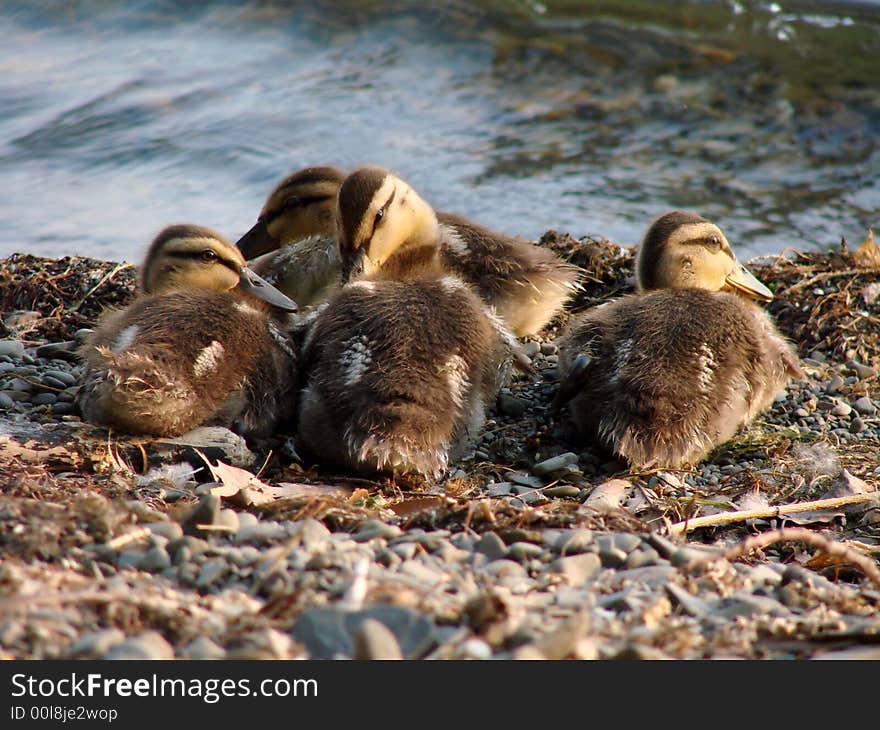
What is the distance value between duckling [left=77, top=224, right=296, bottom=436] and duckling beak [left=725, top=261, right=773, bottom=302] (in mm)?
2270

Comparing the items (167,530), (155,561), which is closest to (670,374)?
(167,530)

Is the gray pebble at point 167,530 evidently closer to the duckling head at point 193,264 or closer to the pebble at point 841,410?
the duckling head at point 193,264

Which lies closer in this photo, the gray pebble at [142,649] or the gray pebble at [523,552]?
the gray pebble at [142,649]

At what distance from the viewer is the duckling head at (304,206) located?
598 cm

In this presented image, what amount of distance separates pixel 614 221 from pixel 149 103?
196 inches

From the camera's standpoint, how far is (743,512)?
13.6ft

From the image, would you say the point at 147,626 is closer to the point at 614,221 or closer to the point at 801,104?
the point at 614,221

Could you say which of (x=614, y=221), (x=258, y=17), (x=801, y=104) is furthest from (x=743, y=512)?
(x=258, y=17)

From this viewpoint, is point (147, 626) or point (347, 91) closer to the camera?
point (147, 626)

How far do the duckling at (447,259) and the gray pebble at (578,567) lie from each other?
2363 mm

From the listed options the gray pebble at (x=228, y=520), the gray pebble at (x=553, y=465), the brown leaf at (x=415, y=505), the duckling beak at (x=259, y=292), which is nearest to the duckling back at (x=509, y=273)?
the duckling beak at (x=259, y=292)

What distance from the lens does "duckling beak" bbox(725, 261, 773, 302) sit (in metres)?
5.75

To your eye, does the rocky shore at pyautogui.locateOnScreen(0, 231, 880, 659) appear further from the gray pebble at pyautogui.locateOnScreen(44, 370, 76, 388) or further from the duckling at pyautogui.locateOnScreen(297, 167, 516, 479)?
the duckling at pyautogui.locateOnScreen(297, 167, 516, 479)

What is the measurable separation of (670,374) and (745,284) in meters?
1.54
